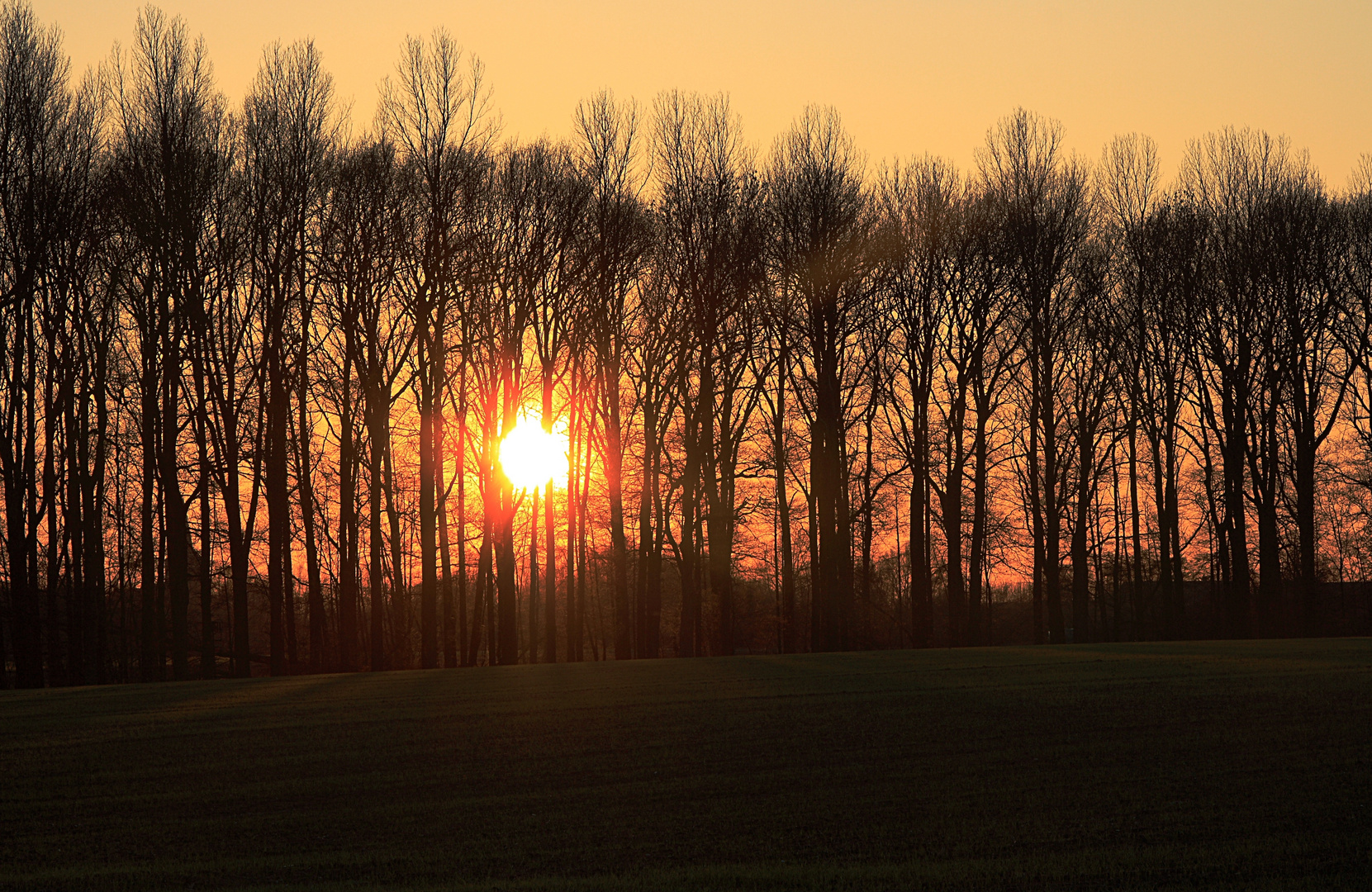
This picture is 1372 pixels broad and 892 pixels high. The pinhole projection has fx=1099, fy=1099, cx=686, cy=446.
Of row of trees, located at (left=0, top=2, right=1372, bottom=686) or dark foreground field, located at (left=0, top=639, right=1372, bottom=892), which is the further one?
row of trees, located at (left=0, top=2, right=1372, bottom=686)

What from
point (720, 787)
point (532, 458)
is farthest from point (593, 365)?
point (720, 787)

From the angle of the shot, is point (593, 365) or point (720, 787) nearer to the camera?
point (720, 787)

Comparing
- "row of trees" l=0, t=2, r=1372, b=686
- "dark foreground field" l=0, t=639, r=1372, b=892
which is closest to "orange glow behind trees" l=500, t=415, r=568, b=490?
"row of trees" l=0, t=2, r=1372, b=686

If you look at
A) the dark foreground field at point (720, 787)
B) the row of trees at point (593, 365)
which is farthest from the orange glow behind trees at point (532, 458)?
the dark foreground field at point (720, 787)

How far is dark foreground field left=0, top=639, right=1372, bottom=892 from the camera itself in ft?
23.5

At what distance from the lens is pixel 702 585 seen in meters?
37.3

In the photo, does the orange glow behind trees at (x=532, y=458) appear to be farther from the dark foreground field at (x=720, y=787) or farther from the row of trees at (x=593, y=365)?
the dark foreground field at (x=720, y=787)

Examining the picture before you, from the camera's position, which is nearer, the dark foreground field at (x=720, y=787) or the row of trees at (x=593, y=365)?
the dark foreground field at (x=720, y=787)

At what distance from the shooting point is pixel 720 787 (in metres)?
9.34

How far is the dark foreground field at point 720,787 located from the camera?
23.5ft

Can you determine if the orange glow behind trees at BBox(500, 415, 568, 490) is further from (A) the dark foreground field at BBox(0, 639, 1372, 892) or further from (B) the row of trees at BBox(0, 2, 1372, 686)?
(A) the dark foreground field at BBox(0, 639, 1372, 892)

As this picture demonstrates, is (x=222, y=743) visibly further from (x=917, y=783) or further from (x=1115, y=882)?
(x=1115, y=882)

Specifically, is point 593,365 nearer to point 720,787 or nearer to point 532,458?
point 532,458

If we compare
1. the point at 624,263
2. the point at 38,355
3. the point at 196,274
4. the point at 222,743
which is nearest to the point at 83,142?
the point at 196,274
